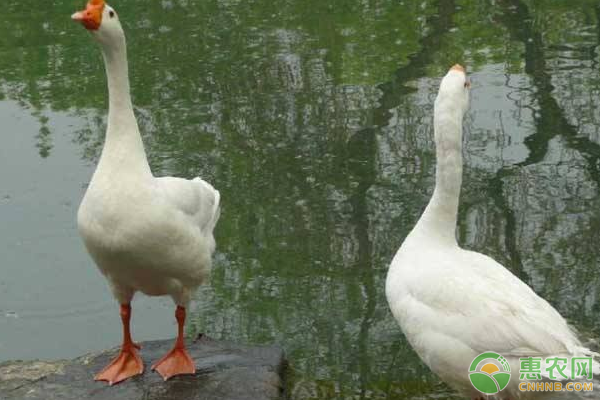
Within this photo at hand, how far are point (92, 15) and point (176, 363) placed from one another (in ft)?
6.35

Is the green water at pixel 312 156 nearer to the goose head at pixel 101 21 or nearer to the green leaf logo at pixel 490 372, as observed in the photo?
the green leaf logo at pixel 490 372

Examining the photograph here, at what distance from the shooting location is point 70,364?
561 cm

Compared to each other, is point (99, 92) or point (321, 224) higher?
point (99, 92)

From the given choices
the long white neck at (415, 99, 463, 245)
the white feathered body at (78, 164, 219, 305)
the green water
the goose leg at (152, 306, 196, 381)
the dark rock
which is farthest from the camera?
the green water

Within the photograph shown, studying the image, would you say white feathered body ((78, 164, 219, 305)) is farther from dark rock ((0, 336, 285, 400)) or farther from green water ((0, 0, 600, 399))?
green water ((0, 0, 600, 399))

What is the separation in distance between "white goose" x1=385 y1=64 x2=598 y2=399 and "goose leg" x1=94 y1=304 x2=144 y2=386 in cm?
156

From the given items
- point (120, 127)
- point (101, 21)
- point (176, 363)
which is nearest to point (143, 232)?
point (120, 127)

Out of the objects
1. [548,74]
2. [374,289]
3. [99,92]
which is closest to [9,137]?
[99,92]

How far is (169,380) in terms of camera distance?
5.23 metres

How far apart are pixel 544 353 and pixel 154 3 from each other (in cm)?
1185

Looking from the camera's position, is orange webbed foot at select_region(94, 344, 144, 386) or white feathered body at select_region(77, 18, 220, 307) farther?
orange webbed foot at select_region(94, 344, 144, 386)

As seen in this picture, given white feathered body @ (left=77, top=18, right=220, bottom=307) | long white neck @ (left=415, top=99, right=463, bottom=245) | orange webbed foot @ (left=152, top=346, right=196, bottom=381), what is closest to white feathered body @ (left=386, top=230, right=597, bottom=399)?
long white neck @ (left=415, top=99, right=463, bottom=245)

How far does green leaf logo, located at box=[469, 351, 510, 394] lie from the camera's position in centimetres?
419

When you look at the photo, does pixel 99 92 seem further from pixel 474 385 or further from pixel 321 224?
pixel 474 385
